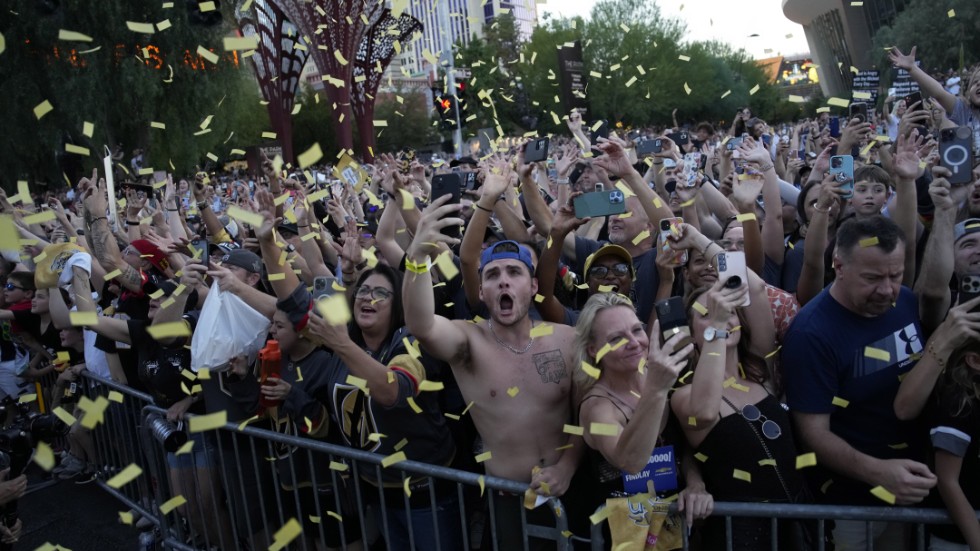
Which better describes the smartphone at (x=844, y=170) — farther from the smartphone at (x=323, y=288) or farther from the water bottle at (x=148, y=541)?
the water bottle at (x=148, y=541)

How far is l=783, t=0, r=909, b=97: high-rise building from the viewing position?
181 ft

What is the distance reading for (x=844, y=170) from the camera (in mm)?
4316

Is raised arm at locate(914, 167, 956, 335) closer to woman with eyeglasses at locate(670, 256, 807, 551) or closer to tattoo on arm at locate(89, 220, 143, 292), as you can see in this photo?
woman with eyeglasses at locate(670, 256, 807, 551)

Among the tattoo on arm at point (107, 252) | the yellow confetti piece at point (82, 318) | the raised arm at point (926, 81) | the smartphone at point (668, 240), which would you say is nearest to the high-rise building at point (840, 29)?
the raised arm at point (926, 81)

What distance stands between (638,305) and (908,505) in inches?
75.1

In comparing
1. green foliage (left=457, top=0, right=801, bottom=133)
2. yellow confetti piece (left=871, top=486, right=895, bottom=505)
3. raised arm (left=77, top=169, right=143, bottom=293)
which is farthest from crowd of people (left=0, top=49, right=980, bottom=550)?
green foliage (left=457, top=0, right=801, bottom=133)

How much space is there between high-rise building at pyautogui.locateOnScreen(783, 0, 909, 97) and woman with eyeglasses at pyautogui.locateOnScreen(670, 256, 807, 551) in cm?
5210

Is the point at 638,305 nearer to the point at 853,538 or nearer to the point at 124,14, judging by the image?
the point at 853,538

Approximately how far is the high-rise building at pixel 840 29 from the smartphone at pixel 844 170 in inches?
1983

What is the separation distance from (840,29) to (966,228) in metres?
71.1

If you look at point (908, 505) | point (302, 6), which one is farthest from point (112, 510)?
point (302, 6)

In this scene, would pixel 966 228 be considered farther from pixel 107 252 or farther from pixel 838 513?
pixel 107 252

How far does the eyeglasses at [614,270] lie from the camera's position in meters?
4.21

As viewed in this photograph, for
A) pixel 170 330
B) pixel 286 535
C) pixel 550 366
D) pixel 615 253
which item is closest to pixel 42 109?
pixel 170 330
